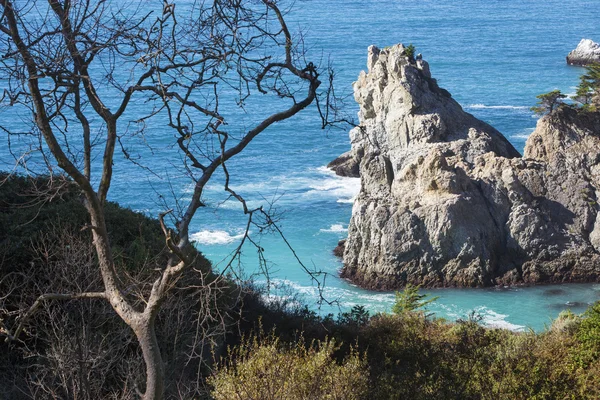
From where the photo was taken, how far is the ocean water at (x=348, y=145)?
114ft

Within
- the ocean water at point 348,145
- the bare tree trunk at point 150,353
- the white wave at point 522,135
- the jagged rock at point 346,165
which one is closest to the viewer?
the bare tree trunk at point 150,353

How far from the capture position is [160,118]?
6066 cm

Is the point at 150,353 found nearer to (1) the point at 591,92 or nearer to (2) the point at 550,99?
(2) the point at 550,99

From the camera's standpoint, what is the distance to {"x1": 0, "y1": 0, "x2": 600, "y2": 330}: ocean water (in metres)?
34.7

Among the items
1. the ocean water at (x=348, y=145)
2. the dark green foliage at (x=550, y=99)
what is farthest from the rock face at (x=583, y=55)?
the dark green foliage at (x=550, y=99)

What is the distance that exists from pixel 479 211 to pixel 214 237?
14867 millimetres

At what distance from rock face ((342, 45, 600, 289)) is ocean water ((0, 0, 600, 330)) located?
1179 millimetres

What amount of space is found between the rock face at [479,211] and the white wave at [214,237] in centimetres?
779

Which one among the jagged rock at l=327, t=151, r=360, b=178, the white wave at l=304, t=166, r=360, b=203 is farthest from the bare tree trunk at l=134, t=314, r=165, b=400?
the jagged rock at l=327, t=151, r=360, b=178

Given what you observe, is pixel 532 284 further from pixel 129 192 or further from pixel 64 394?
pixel 64 394

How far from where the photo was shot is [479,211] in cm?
3653

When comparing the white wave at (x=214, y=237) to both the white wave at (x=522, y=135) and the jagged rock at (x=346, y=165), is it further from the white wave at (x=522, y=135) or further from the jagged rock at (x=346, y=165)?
the white wave at (x=522, y=135)

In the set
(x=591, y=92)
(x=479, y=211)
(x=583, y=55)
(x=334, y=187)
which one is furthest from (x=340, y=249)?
(x=583, y=55)

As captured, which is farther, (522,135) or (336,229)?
(522,135)
